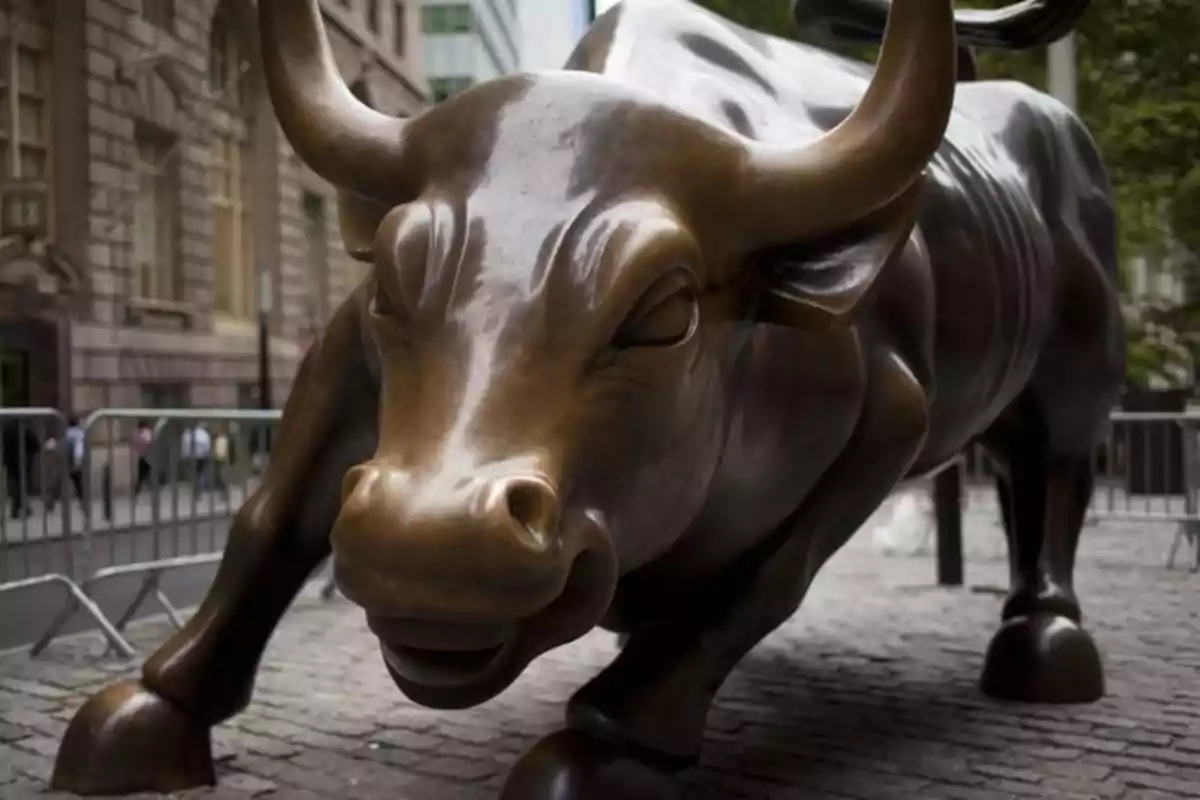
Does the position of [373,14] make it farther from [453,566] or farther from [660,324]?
[453,566]

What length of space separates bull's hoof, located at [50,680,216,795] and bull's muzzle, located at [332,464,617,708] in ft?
4.00

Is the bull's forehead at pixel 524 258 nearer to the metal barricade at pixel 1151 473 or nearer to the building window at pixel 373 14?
the metal barricade at pixel 1151 473

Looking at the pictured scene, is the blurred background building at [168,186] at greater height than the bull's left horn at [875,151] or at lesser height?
greater

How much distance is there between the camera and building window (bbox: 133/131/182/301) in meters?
12.1

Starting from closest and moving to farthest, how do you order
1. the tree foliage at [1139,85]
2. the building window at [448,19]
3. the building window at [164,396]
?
the building window at [448,19]
the building window at [164,396]
the tree foliage at [1139,85]

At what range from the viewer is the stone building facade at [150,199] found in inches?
380

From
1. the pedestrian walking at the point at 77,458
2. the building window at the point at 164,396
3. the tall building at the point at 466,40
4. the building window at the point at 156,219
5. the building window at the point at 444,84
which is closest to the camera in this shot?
the pedestrian walking at the point at 77,458

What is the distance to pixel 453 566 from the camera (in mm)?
2045

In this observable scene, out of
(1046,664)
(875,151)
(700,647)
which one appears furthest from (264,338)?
(875,151)

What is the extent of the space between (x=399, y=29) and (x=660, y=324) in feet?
25.8

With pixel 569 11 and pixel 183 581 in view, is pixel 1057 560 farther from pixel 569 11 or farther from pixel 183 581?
pixel 183 581

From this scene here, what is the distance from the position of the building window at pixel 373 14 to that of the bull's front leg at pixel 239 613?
272 inches

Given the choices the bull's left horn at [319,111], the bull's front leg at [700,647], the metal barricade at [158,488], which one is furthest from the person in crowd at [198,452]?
the bull's front leg at [700,647]

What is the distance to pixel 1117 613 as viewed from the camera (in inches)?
255
